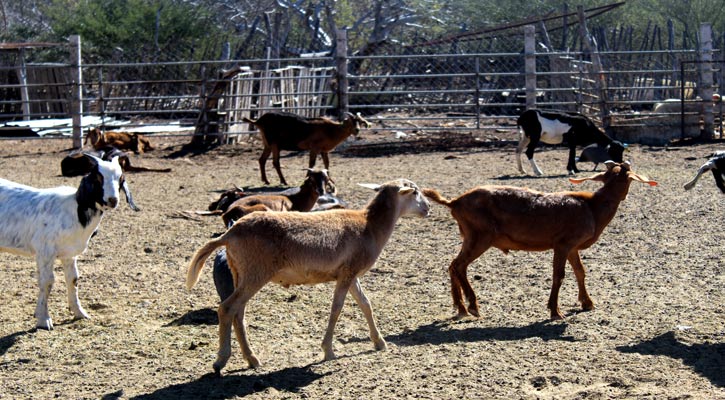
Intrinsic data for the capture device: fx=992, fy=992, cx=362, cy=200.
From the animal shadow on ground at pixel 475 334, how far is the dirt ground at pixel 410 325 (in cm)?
1

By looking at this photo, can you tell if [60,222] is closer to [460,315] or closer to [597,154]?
[460,315]

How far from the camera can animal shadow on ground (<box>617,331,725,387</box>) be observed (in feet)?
20.4

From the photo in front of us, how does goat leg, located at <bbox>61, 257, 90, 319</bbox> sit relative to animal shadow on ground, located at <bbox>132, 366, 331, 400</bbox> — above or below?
above

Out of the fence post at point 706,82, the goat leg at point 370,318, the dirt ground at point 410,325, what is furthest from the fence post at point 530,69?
the goat leg at point 370,318

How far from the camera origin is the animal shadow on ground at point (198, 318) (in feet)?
25.2

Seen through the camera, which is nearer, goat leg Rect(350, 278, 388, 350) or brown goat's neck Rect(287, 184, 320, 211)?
goat leg Rect(350, 278, 388, 350)

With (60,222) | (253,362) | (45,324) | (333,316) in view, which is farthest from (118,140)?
(253,362)

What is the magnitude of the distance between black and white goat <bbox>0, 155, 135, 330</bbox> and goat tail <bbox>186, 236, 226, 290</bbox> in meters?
1.48

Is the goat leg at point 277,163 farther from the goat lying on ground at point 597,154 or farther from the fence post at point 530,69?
the fence post at point 530,69

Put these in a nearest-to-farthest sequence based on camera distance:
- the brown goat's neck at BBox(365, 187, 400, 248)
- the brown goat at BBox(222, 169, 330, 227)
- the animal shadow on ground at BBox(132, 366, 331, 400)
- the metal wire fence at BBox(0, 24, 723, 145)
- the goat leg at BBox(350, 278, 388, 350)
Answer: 1. the animal shadow on ground at BBox(132, 366, 331, 400)
2. the goat leg at BBox(350, 278, 388, 350)
3. the brown goat's neck at BBox(365, 187, 400, 248)
4. the brown goat at BBox(222, 169, 330, 227)
5. the metal wire fence at BBox(0, 24, 723, 145)

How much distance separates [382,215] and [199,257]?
1435mm

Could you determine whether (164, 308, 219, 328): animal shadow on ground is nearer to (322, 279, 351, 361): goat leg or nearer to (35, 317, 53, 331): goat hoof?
(35, 317, 53, 331): goat hoof

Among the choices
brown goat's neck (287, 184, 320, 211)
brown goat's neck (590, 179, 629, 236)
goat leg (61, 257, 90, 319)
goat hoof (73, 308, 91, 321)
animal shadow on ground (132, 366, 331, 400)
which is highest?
brown goat's neck (590, 179, 629, 236)

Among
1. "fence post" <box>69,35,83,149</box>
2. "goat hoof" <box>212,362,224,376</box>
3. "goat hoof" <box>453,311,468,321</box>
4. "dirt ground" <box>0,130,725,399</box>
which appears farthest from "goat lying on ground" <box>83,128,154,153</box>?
"goat hoof" <box>212,362,224,376</box>
